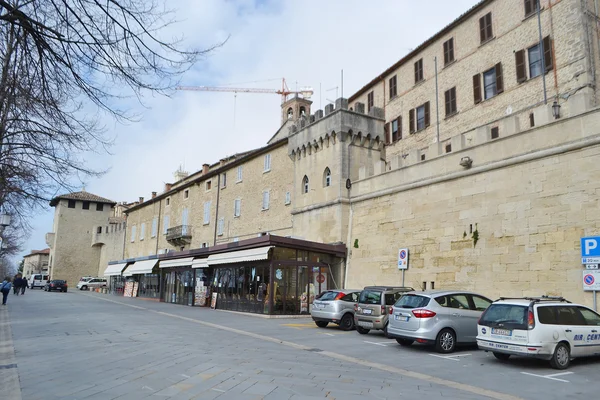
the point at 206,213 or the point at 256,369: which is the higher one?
the point at 206,213

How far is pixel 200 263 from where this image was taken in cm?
2773

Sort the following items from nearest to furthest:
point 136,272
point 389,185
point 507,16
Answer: point 389,185 < point 507,16 < point 136,272

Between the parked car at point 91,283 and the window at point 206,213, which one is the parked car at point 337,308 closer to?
the window at point 206,213

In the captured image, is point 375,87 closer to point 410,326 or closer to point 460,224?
point 460,224

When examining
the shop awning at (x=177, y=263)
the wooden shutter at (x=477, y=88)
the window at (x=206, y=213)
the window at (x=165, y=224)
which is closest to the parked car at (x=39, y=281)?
the window at (x=165, y=224)

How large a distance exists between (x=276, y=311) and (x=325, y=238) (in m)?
4.97

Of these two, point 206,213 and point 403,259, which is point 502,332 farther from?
point 206,213

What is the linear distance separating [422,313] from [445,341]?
0.88 m

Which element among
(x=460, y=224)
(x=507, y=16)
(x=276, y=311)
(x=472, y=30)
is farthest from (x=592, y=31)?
(x=276, y=311)

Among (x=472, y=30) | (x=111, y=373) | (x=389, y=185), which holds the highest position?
(x=472, y=30)

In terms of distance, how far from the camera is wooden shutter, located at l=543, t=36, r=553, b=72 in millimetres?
20609

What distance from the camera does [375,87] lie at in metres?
33.9

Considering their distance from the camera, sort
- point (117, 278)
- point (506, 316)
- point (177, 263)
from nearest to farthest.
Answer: point (506, 316) < point (177, 263) < point (117, 278)

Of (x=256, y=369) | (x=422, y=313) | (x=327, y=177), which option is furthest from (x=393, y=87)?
(x=256, y=369)
